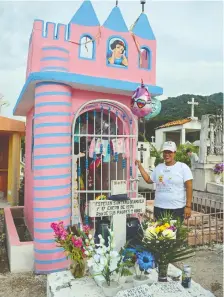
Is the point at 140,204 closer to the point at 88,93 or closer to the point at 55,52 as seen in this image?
the point at 88,93

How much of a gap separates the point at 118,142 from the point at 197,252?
2.32 m

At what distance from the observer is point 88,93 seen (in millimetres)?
5117

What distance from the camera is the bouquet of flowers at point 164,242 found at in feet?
9.90

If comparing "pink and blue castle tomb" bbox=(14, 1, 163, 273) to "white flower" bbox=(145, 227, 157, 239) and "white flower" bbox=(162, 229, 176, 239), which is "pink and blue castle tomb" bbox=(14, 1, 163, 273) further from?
"white flower" bbox=(162, 229, 176, 239)

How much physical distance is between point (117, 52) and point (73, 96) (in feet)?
3.46

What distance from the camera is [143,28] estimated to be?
5492mm

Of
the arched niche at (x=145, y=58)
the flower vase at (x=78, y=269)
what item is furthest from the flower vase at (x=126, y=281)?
the arched niche at (x=145, y=58)

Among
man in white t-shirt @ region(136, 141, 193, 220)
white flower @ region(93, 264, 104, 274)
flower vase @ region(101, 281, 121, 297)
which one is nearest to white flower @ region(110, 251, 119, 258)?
white flower @ region(93, 264, 104, 274)

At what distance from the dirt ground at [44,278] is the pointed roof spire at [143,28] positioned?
150 inches

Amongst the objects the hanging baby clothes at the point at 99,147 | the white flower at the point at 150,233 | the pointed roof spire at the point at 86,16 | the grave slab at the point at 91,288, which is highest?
the pointed roof spire at the point at 86,16

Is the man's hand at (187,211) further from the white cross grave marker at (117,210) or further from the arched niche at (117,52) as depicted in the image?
the arched niche at (117,52)

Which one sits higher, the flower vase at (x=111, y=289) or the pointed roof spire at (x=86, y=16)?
the pointed roof spire at (x=86, y=16)

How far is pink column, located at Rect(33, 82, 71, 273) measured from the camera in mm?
4520

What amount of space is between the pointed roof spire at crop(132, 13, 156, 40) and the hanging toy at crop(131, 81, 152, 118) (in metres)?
1.09
